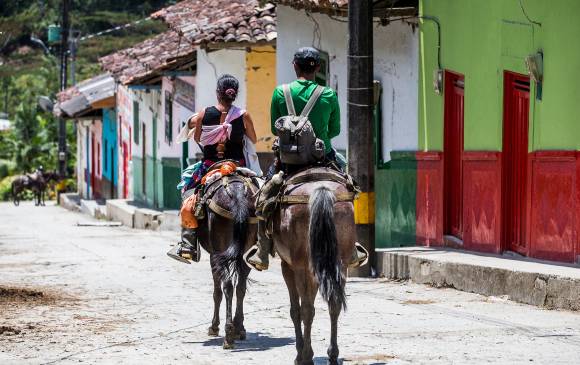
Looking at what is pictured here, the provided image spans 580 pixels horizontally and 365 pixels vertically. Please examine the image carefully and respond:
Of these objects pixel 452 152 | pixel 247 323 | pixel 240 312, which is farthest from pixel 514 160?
pixel 240 312

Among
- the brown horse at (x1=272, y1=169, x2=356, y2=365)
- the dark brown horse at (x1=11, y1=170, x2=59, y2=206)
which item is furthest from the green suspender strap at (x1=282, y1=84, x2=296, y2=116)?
the dark brown horse at (x1=11, y1=170, x2=59, y2=206)

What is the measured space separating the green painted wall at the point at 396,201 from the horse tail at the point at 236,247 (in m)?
7.14

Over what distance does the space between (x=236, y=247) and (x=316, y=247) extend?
1.97 m

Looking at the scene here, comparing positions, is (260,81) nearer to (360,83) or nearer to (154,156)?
(154,156)

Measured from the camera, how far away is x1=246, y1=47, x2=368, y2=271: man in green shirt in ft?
31.4

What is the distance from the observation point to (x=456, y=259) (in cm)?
1453

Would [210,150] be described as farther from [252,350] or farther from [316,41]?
[316,41]

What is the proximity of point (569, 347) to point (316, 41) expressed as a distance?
11894 millimetres

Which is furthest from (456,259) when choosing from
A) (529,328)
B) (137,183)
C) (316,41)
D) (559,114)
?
(137,183)

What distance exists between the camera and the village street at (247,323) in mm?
9742

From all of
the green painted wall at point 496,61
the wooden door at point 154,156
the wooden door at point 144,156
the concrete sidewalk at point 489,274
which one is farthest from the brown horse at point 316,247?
the wooden door at point 144,156

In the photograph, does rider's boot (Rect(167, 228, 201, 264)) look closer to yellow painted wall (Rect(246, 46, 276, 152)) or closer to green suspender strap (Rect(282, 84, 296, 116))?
green suspender strap (Rect(282, 84, 296, 116))

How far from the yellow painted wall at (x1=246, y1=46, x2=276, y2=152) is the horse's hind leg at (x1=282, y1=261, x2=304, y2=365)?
16.6 metres

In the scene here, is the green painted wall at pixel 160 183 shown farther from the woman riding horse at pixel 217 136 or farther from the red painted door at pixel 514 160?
the woman riding horse at pixel 217 136
